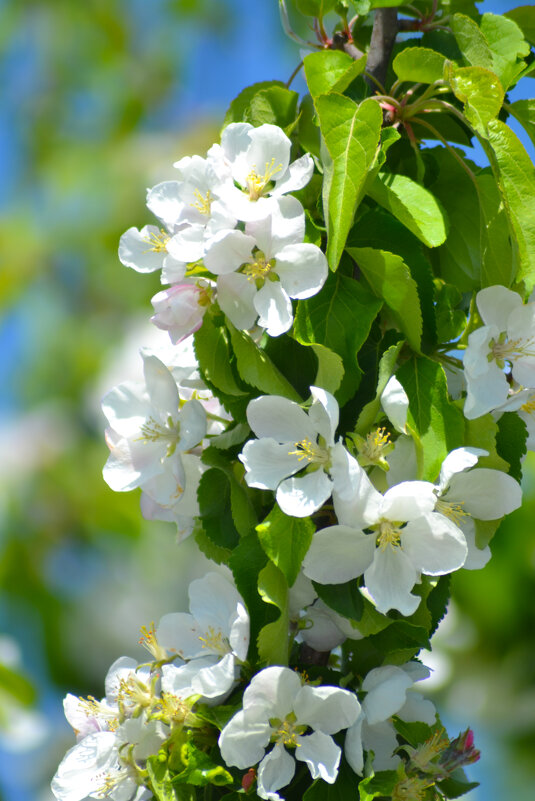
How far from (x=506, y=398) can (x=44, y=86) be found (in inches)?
123

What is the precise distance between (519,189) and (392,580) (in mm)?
347

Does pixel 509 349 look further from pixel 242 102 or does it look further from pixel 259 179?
pixel 242 102

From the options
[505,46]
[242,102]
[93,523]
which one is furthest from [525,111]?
[93,523]

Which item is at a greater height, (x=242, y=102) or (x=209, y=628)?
(x=242, y=102)

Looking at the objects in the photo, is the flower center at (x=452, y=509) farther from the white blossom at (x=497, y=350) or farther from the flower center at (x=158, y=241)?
the flower center at (x=158, y=241)

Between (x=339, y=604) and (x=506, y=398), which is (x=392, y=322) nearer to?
(x=506, y=398)

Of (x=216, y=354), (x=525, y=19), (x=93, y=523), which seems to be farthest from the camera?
(x=93, y=523)

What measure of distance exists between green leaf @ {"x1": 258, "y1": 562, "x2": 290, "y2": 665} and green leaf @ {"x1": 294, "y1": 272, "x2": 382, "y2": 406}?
157 millimetres

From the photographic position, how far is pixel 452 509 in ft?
2.46

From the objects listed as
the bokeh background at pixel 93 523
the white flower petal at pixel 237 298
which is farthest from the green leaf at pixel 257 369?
the bokeh background at pixel 93 523

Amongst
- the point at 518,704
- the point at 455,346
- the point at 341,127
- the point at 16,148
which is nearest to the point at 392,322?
the point at 455,346

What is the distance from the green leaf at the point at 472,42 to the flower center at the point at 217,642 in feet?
1.93

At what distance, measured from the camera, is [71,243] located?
2801 mm

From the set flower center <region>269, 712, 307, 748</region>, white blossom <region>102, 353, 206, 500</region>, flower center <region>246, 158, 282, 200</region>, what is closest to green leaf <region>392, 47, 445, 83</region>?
flower center <region>246, 158, 282, 200</region>
